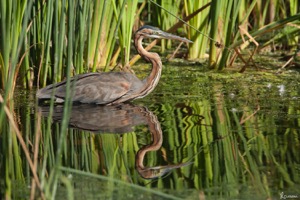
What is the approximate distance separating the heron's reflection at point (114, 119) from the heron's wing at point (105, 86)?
93mm

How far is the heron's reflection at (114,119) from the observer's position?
5.99m

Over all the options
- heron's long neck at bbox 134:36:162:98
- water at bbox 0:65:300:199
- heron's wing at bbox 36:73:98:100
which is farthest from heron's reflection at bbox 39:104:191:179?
heron's long neck at bbox 134:36:162:98

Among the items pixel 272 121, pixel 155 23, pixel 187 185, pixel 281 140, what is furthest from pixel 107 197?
pixel 155 23

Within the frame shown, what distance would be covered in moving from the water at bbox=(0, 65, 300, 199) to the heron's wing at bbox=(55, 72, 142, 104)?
0.15m

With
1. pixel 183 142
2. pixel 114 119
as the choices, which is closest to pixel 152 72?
pixel 114 119

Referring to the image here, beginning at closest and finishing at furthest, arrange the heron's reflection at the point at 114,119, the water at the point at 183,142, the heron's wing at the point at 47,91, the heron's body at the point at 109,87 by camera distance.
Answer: the water at the point at 183,142 < the heron's reflection at the point at 114,119 < the heron's wing at the point at 47,91 < the heron's body at the point at 109,87

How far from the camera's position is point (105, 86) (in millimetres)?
7469

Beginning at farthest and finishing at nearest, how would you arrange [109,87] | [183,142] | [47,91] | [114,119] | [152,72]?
[152,72]
[109,87]
[47,91]
[114,119]
[183,142]

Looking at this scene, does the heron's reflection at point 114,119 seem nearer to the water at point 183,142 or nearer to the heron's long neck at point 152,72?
the water at point 183,142

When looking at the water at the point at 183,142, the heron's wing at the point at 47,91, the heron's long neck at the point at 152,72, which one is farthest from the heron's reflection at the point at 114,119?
the heron's long neck at the point at 152,72

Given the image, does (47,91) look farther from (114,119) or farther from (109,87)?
(114,119)

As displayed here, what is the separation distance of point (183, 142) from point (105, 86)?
6.02 ft

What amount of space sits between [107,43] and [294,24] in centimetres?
193

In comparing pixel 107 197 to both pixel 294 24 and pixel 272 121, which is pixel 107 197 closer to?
pixel 272 121
